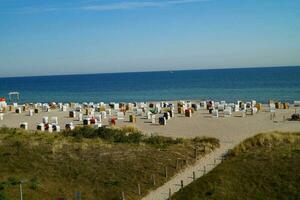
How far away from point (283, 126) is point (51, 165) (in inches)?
767

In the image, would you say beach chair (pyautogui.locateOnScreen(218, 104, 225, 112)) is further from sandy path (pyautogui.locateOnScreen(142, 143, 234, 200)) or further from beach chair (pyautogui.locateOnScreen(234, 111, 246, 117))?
sandy path (pyautogui.locateOnScreen(142, 143, 234, 200))

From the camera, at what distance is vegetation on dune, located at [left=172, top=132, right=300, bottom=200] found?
16219mm

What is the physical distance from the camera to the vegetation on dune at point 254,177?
53.2ft

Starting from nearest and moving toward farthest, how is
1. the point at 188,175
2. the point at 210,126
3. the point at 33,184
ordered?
the point at 33,184 < the point at 188,175 < the point at 210,126

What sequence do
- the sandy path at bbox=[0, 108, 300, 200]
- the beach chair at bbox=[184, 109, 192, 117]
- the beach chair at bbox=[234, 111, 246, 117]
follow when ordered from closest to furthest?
the sandy path at bbox=[0, 108, 300, 200] → the beach chair at bbox=[234, 111, 246, 117] → the beach chair at bbox=[184, 109, 192, 117]

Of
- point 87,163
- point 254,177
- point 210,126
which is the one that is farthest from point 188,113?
point 254,177

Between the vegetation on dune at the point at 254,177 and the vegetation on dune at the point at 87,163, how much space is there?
206 cm

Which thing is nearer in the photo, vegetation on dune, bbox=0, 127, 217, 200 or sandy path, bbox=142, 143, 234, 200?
sandy path, bbox=142, 143, 234, 200

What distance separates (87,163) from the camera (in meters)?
21.4

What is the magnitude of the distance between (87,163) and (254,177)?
7844 millimetres

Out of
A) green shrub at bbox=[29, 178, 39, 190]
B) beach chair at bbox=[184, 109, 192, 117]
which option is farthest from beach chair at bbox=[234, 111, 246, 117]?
green shrub at bbox=[29, 178, 39, 190]

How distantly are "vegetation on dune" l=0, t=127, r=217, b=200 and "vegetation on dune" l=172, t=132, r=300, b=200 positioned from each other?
2.06 meters

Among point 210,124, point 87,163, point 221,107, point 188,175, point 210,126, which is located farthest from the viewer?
point 221,107

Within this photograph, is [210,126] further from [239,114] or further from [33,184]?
[33,184]
